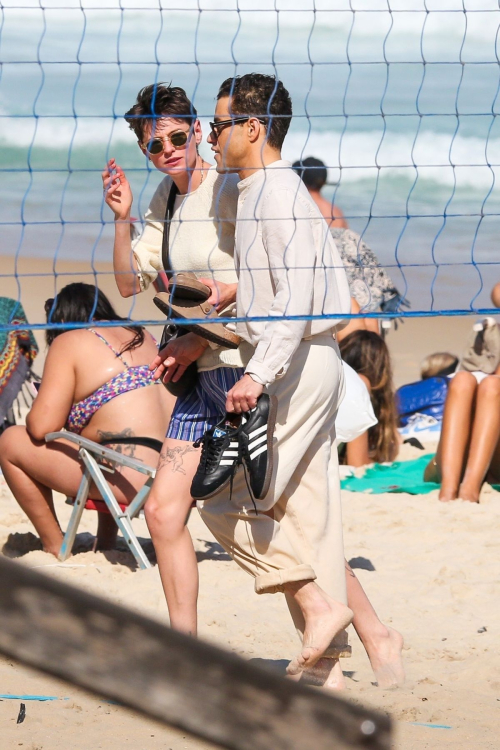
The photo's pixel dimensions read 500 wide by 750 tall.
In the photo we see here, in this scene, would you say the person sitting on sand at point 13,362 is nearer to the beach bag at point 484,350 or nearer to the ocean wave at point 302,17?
the beach bag at point 484,350

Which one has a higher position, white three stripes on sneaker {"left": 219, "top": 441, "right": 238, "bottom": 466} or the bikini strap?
the bikini strap

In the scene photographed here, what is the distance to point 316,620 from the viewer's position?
104 inches

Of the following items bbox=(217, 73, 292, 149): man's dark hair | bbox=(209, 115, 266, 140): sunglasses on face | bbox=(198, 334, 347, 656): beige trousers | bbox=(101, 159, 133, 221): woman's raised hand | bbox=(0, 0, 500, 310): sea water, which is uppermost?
bbox=(0, 0, 500, 310): sea water

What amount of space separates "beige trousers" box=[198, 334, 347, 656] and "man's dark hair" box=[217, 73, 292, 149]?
2.00 feet

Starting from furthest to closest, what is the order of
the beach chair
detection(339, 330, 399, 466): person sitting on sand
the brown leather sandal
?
detection(339, 330, 399, 466): person sitting on sand
the beach chair
the brown leather sandal

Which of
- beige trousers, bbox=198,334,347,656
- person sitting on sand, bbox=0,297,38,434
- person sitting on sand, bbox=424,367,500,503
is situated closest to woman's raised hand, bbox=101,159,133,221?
beige trousers, bbox=198,334,347,656

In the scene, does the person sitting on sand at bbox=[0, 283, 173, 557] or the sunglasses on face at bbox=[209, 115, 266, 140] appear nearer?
the sunglasses on face at bbox=[209, 115, 266, 140]

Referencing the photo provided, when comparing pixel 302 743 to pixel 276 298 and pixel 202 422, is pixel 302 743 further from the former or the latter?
pixel 202 422

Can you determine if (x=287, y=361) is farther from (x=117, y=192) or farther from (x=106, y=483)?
(x=106, y=483)

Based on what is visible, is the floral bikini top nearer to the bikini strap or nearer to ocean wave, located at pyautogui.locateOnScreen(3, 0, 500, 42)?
the bikini strap

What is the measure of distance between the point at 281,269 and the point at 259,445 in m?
0.47

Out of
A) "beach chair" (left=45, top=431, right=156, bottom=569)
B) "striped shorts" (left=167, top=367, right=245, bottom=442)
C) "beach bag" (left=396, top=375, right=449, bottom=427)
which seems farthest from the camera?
"beach bag" (left=396, top=375, right=449, bottom=427)

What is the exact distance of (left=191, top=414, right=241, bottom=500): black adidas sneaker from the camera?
8.36ft

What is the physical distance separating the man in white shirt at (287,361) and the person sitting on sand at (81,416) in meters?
1.52
